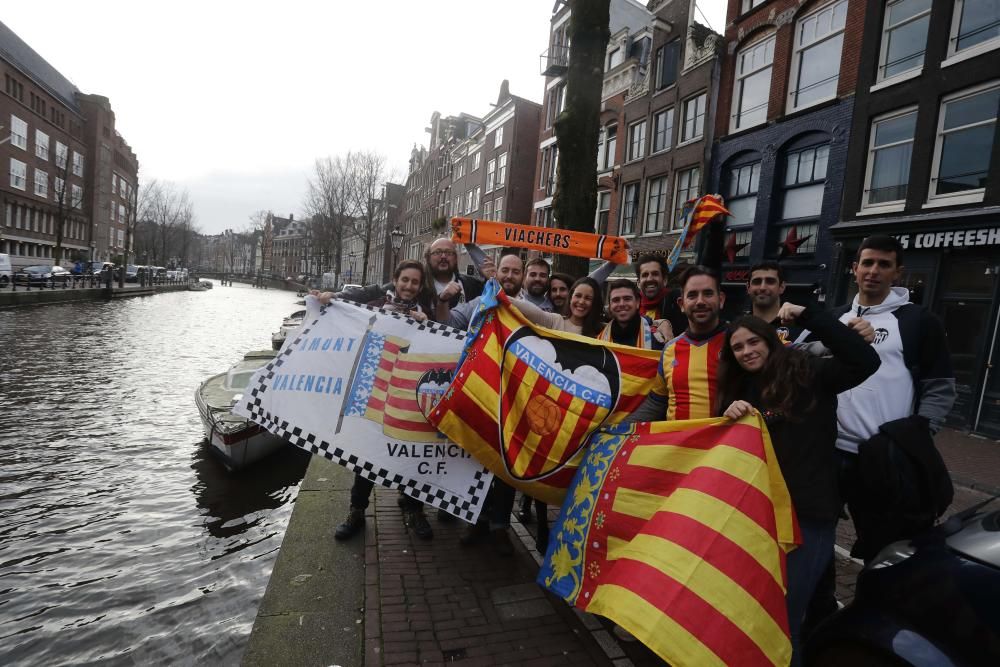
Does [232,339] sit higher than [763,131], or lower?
lower

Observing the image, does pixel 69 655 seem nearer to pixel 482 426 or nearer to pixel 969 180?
pixel 482 426

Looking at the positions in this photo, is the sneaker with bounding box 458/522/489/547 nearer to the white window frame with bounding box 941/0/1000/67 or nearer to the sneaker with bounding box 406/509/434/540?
the sneaker with bounding box 406/509/434/540

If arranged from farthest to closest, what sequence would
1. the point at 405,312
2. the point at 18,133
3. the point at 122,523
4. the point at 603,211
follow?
1. the point at 18,133
2. the point at 603,211
3. the point at 122,523
4. the point at 405,312

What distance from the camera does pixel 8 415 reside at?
9.67 meters

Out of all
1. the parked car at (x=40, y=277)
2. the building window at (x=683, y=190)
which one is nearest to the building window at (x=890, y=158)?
the building window at (x=683, y=190)

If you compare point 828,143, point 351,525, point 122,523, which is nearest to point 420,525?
point 351,525

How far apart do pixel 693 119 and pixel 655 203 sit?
3.47 metres

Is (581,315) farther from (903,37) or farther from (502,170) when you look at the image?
(502,170)

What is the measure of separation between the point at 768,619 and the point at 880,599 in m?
0.45

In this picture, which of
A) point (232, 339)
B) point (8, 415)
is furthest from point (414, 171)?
point (8, 415)

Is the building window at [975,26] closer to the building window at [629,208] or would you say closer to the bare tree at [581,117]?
the bare tree at [581,117]

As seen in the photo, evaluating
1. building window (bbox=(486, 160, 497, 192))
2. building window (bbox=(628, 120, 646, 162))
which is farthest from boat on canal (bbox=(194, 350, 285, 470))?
building window (bbox=(486, 160, 497, 192))

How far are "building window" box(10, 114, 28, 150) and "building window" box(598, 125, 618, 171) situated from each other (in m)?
54.2

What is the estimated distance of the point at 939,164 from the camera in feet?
40.6
